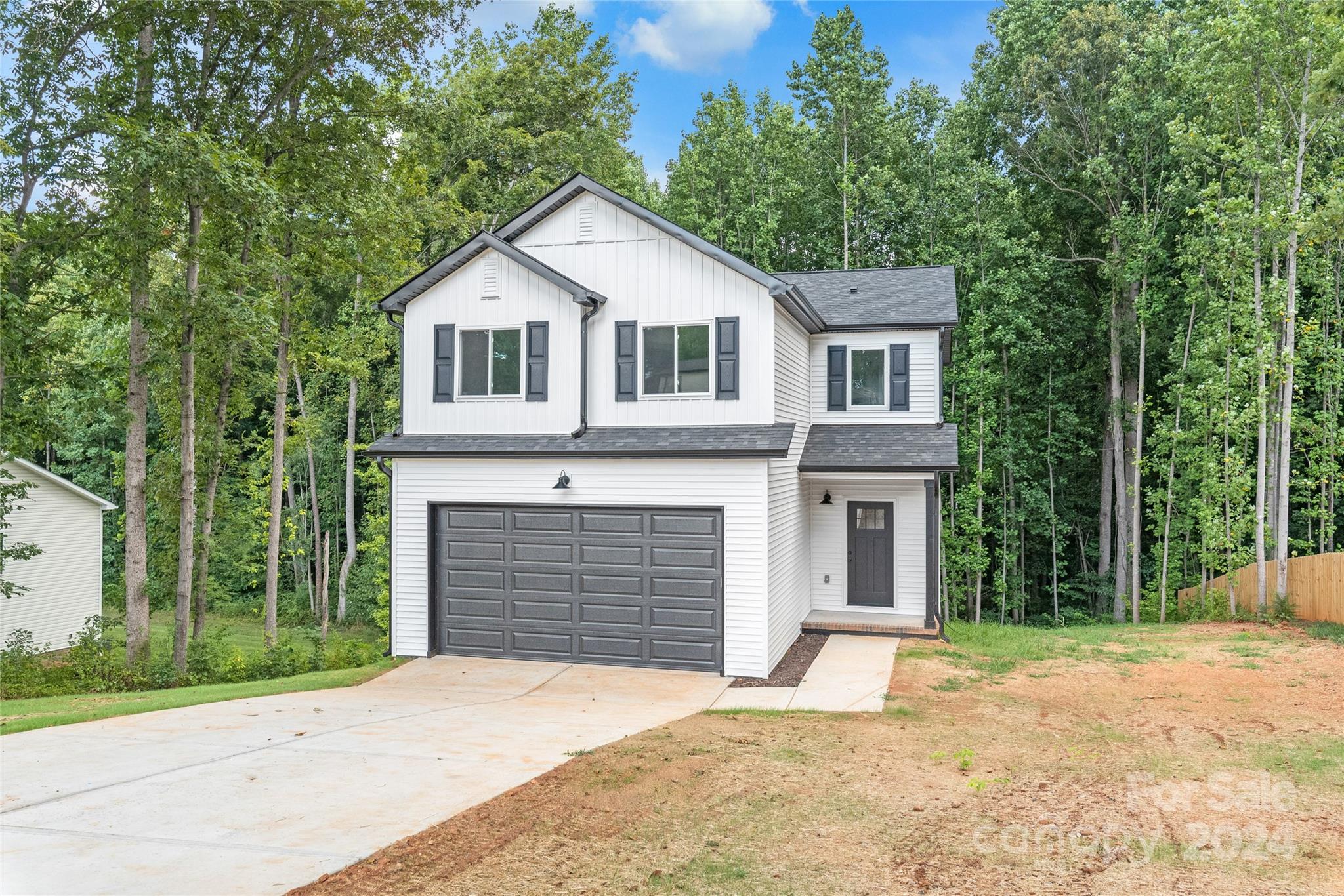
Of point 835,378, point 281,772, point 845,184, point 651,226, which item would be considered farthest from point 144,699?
point 845,184

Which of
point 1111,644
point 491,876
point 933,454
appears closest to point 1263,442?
point 1111,644

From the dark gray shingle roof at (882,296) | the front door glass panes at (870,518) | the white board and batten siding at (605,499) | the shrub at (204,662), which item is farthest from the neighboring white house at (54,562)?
the front door glass panes at (870,518)

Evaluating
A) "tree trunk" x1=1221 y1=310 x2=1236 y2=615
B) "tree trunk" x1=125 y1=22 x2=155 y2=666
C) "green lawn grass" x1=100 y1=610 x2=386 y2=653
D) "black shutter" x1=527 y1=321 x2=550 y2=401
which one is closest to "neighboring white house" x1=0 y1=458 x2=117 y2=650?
"green lawn grass" x1=100 y1=610 x2=386 y2=653

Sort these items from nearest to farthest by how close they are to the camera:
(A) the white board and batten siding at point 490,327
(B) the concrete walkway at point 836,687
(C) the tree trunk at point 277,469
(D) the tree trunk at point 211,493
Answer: (B) the concrete walkway at point 836,687 < (A) the white board and batten siding at point 490,327 < (D) the tree trunk at point 211,493 < (C) the tree trunk at point 277,469

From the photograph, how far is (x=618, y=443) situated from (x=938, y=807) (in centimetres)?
700

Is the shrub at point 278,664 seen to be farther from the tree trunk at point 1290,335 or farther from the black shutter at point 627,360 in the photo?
the tree trunk at point 1290,335

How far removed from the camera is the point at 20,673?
12203mm

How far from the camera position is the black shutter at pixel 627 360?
41.6ft

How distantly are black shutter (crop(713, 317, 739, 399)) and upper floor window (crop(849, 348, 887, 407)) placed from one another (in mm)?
4584

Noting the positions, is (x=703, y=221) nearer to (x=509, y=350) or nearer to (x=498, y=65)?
(x=498, y=65)

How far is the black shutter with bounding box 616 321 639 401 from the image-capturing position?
12680 millimetres

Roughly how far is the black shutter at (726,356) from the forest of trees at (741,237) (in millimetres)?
6901

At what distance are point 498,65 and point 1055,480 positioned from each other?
69.0 ft

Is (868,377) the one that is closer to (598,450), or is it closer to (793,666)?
(793,666)
